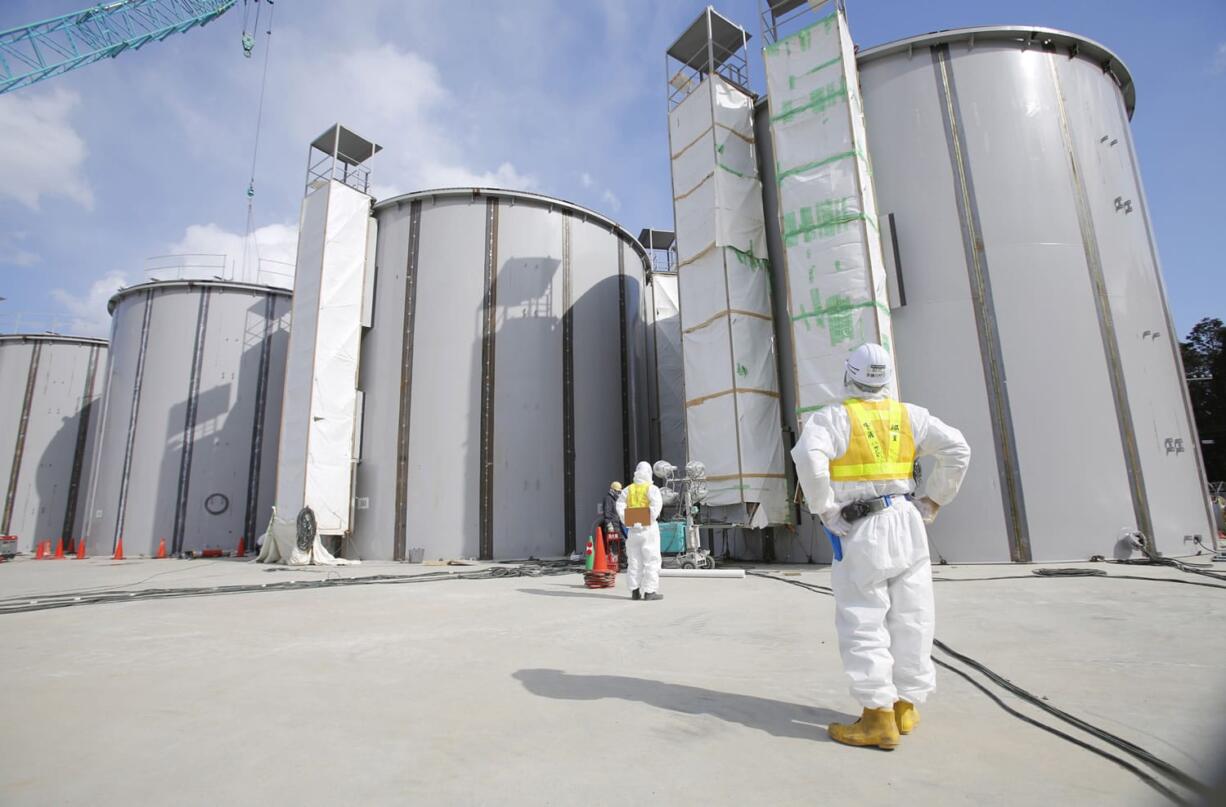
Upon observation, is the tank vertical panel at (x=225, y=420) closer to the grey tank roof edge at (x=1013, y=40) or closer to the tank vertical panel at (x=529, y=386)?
the tank vertical panel at (x=529, y=386)

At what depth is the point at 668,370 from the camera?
21.4 m

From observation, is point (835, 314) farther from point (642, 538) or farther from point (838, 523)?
point (838, 523)

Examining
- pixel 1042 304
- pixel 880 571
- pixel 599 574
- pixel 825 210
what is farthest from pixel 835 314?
pixel 880 571

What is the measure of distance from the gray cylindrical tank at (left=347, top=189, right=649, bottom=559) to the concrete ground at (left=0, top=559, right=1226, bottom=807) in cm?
916

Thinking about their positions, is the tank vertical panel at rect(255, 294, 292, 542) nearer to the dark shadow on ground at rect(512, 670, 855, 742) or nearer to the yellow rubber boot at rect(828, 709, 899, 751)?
the dark shadow on ground at rect(512, 670, 855, 742)

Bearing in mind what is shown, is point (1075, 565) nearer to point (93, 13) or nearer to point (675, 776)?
point (675, 776)

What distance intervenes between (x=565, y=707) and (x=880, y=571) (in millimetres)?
1875

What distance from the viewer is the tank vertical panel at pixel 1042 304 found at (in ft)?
37.2

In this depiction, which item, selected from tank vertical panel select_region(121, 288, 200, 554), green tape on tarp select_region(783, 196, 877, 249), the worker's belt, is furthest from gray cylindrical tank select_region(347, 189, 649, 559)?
the worker's belt

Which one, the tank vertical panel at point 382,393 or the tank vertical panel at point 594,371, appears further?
the tank vertical panel at point 594,371

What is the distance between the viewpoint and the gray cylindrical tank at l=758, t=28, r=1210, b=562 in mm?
11484

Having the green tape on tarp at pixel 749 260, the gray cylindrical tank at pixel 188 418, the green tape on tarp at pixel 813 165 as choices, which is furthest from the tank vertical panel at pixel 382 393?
the green tape on tarp at pixel 813 165

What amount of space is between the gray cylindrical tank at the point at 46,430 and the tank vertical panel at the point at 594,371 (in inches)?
819

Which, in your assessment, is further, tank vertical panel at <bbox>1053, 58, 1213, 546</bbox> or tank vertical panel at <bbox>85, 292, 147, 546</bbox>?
tank vertical panel at <bbox>85, 292, 147, 546</bbox>
